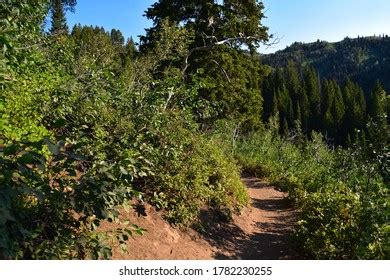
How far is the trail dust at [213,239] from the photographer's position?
6.42 meters

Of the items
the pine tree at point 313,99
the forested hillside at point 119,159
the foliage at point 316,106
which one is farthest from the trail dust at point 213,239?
the pine tree at point 313,99

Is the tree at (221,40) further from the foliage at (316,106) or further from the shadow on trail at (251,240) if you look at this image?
the foliage at (316,106)

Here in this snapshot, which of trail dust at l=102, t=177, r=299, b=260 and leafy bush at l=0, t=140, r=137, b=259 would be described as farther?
trail dust at l=102, t=177, r=299, b=260

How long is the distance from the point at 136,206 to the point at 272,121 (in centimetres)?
2116

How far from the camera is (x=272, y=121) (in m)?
27.3

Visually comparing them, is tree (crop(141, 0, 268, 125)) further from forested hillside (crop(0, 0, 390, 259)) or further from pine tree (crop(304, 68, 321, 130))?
pine tree (crop(304, 68, 321, 130))

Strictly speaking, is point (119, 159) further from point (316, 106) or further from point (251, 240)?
point (316, 106)

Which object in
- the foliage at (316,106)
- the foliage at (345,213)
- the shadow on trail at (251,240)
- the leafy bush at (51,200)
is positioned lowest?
the shadow on trail at (251,240)

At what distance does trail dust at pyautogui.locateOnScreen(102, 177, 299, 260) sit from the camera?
253 inches

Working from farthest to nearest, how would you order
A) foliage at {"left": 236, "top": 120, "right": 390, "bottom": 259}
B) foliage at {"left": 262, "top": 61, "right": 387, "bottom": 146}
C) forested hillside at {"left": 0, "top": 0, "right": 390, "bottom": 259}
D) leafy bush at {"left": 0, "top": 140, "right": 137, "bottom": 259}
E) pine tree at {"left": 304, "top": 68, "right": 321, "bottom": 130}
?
pine tree at {"left": 304, "top": 68, "right": 321, "bottom": 130}, foliage at {"left": 262, "top": 61, "right": 387, "bottom": 146}, foliage at {"left": 236, "top": 120, "right": 390, "bottom": 259}, forested hillside at {"left": 0, "top": 0, "right": 390, "bottom": 259}, leafy bush at {"left": 0, "top": 140, "right": 137, "bottom": 259}

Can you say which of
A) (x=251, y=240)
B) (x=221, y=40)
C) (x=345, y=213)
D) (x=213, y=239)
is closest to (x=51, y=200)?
(x=213, y=239)

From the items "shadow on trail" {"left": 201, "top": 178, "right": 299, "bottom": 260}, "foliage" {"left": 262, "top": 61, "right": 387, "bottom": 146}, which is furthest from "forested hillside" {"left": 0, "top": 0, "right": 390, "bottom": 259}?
"foliage" {"left": 262, "top": 61, "right": 387, "bottom": 146}
